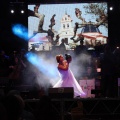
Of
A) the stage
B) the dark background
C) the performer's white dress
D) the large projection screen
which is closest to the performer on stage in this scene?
the performer's white dress

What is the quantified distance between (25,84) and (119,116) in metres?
5.20

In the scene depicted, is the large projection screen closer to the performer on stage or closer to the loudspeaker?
the performer on stage

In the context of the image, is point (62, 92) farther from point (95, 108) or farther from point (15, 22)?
point (15, 22)

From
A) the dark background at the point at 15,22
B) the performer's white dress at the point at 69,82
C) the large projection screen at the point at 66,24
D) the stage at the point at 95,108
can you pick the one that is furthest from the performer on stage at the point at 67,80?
the dark background at the point at 15,22

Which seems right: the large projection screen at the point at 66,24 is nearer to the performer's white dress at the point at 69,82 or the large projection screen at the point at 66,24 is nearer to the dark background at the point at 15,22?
the dark background at the point at 15,22

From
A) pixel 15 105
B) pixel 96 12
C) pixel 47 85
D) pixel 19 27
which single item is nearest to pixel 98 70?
pixel 47 85

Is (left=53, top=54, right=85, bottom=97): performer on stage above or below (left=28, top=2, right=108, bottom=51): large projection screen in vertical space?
below

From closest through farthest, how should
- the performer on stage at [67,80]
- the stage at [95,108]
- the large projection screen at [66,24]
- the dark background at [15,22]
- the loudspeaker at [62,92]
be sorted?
the stage at [95,108] → the loudspeaker at [62,92] → the performer on stage at [67,80] → the large projection screen at [66,24] → the dark background at [15,22]

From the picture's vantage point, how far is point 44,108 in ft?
10.4

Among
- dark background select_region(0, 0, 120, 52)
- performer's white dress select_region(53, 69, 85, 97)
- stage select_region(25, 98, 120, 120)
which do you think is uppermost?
dark background select_region(0, 0, 120, 52)

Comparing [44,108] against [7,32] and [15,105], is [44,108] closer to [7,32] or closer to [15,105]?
[15,105]

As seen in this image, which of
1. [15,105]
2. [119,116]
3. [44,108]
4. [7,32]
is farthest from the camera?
[7,32]

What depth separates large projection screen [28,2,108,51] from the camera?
13.4m

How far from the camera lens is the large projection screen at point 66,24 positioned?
13367 mm
